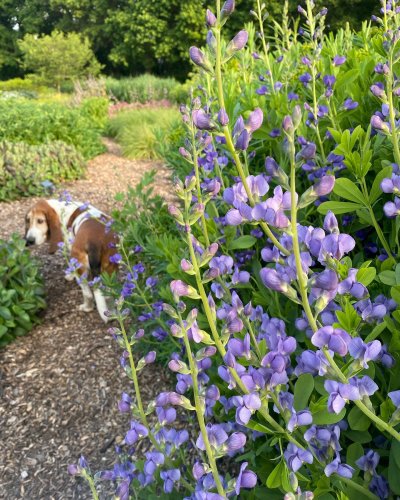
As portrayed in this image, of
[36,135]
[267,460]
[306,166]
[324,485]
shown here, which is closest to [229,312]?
[324,485]

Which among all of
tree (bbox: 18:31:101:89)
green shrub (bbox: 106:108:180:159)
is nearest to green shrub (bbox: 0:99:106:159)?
green shrub (bbox: 106:108:180:159)

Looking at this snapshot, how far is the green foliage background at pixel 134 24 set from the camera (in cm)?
2295

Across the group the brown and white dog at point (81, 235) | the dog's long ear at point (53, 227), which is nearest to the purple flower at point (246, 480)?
the brown and white dog at point (81, 235)

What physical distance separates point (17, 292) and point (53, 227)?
2.37 ft

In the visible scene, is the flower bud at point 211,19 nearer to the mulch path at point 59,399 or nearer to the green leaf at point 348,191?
the green leaf at point 348,191

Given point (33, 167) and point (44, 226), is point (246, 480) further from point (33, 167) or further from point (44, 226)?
point (33, 167)

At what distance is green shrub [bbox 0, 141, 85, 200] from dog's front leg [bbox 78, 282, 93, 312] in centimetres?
350

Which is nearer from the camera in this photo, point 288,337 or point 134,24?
point 288,337

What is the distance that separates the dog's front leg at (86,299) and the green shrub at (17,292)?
285 millimetres

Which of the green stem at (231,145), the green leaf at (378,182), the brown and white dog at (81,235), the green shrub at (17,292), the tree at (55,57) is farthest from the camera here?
the tree at (55,57)

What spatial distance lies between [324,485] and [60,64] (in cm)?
2717

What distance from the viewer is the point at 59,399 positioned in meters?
2.80

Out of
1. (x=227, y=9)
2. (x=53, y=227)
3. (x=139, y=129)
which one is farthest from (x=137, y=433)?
(x=139, y=129)

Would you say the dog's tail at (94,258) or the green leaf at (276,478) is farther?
the dog's tail at (94,258)
